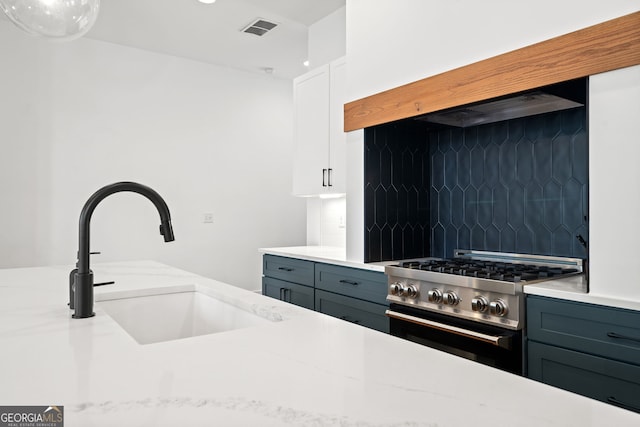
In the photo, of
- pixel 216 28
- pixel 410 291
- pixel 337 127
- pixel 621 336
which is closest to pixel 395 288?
pixel 410 291

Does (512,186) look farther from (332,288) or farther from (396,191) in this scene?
(332,288)

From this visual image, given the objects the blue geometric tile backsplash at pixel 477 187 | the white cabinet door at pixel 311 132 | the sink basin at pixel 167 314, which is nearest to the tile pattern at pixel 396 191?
the blue geometric tile backsplash at pixel 477 187

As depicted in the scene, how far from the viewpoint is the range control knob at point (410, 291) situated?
2.06 m

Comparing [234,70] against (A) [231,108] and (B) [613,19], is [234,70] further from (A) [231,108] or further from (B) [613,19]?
(B) [613,19]

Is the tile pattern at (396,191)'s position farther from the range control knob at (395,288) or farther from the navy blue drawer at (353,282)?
the range control knob at (395,288)

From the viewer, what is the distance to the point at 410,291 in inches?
81.8

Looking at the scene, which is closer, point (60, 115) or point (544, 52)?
point (544, 52)

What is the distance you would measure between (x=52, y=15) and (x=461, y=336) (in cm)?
191

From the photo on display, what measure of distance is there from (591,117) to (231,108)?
4010mm

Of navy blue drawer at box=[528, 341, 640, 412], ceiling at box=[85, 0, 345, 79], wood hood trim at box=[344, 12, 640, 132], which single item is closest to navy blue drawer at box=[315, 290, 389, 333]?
navy blue drawer at box=[528, 341, 640, 412]

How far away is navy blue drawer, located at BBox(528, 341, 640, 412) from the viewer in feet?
4.61

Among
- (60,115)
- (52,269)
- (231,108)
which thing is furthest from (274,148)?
(52,269)

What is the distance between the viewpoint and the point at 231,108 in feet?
16.2

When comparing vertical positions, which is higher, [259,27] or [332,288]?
[259,27]
